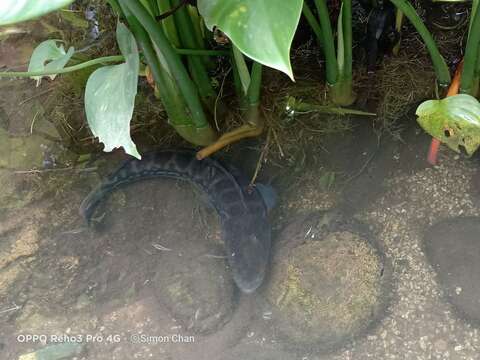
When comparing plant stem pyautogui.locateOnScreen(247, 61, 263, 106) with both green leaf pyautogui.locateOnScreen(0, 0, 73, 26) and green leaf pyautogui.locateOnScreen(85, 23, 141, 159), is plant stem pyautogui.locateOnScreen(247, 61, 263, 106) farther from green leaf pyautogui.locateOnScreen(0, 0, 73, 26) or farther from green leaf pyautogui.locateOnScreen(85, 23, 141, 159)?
green leaf pyautogui.locateOnScreen(0, 0, 73, 26)

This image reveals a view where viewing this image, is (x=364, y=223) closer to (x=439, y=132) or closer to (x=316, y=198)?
(x=316, y=198)

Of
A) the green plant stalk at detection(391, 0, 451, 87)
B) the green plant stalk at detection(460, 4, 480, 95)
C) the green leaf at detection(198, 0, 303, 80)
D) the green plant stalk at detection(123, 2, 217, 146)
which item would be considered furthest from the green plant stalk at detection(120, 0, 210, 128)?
the green plant stalk at detection(460, 4, 480, 95)

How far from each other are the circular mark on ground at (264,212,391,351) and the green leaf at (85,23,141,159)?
0.56 metres

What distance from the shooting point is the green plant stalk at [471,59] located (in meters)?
1.04

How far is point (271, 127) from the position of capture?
1.34 metres

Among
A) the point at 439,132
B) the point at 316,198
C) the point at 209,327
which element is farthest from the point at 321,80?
the point at 209,327

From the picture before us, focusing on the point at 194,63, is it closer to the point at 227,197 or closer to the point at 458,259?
the point at 227,197

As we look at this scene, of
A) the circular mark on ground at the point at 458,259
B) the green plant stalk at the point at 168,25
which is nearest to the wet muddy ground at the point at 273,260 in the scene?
the circular mark on ground at the point at 458,259

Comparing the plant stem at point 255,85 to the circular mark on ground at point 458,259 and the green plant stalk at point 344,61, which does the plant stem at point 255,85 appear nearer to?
the green plant stalk at point 344,61

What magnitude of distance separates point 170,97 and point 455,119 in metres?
0.61

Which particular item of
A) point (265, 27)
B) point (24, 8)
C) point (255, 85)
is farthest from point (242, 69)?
point (24, 8)

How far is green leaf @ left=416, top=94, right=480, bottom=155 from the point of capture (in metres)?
0.94

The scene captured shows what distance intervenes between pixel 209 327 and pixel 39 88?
0.90m

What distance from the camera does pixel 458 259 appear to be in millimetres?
1152
